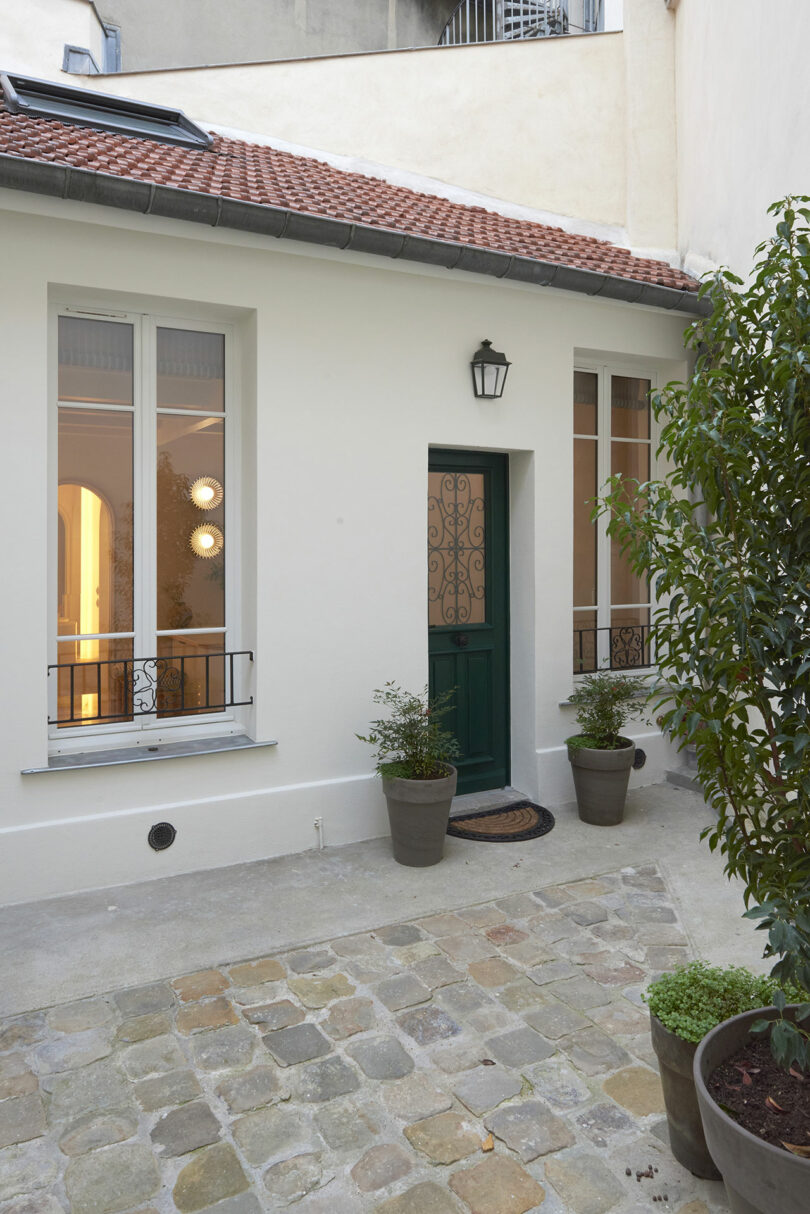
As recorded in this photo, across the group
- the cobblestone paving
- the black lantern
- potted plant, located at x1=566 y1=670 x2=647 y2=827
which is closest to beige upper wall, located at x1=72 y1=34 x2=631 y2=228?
the black lantern

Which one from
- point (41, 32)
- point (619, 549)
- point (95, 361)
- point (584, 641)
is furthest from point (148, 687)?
point (41, 32)

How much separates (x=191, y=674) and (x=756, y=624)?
398 centimetres

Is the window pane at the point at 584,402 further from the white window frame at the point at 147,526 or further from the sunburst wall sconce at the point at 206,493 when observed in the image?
the sunburst wall sconce at the point at 206,493

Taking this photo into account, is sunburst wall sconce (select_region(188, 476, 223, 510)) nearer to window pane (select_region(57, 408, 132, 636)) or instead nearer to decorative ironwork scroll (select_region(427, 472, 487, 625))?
window pane (select_region(57, 408, 132, 636))

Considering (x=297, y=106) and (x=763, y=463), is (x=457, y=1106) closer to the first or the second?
(x=763, y=463)

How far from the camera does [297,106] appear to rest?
8242 mm

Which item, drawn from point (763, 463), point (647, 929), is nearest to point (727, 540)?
point (763, 463)

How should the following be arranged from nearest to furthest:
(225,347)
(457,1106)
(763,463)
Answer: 1. (763,463)
2. (457,1106)
3. (225,347)

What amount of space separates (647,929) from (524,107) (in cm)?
766

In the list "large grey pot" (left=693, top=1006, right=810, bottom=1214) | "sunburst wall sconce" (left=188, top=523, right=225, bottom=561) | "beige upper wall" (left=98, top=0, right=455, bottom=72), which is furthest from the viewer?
"beige upper wall" (left=98, top=0, right=455, bottom=72)

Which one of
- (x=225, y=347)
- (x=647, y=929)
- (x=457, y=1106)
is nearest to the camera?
(x=457, y=1106)

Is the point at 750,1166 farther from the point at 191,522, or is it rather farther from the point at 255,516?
the point at 191,522

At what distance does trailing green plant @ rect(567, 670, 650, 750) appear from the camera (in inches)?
247

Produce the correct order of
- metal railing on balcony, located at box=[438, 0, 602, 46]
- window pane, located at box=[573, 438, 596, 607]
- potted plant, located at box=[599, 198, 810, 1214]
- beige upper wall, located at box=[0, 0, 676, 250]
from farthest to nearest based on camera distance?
metal railing on balcony, located at box=[438, 0, 602, 46]
beige upper wall, located at box=[0, 0, 676, 250]
window pane, located at box=[573, 438, 596, 607]
potted plant, located at box=[599, 198, 810, 1214]
